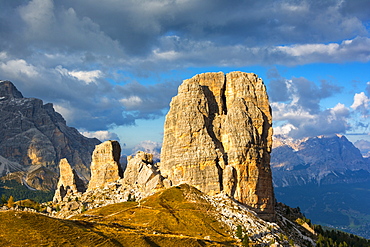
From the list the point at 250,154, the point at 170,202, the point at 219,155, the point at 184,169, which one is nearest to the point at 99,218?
the point at 170,202

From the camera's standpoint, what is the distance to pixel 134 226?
13788 centimetres

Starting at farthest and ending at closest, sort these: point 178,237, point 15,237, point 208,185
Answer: point 208,185, point 178,237, point 15,237

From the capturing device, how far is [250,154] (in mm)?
198000

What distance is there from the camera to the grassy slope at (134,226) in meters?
102

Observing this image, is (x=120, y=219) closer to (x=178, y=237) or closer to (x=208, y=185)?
(x=178, y=237)

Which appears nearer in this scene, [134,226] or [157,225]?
[134,226]

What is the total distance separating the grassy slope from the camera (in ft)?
336

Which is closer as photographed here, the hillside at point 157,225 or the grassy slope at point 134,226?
the grassy slope at point 134,226

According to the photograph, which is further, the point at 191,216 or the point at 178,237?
the point at 191,216

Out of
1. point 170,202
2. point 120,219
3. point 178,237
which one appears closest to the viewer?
point 178,237

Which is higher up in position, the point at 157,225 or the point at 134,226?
the point at 134,226

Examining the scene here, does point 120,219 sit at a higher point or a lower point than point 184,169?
lower

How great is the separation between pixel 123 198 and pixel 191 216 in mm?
48900

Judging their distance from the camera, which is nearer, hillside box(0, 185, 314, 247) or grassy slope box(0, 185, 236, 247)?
grassy slope box(0, 185, 236, 247)
